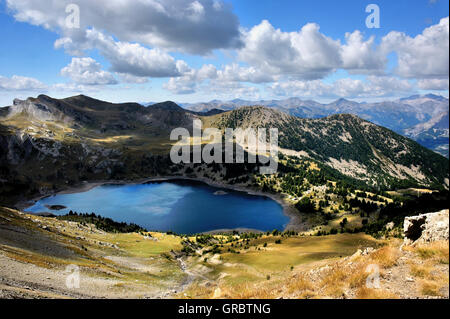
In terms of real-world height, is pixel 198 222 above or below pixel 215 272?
below

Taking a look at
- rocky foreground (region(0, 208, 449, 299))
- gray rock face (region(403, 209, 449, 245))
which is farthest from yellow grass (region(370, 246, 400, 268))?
gray rock face (region(403, 209, 449, 245))

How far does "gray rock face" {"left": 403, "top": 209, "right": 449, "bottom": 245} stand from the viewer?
17.0 m

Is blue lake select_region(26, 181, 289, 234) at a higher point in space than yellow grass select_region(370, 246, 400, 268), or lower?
lower

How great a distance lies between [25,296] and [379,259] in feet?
86.0

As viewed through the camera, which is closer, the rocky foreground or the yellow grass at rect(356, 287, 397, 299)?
the yellow grass at rect(356, 287, 397, 299)

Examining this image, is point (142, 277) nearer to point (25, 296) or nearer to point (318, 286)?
point (25, 296)

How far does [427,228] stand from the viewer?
61.3 feet

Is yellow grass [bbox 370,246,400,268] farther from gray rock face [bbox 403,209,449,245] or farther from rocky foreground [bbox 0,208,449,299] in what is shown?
gray rock face [bbox 403,209,449,245]

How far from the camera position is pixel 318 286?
16.7 metres

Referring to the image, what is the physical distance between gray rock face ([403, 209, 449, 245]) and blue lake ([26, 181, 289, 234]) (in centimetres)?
10735

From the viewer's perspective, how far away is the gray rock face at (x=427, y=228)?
55.8ft

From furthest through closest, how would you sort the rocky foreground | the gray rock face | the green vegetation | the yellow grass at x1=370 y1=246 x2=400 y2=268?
1. the green vegetation
2. the gray rock face
3. the yellow grass at x1=370 y1=246 x2=400 y2=268
4. the rocky foreground

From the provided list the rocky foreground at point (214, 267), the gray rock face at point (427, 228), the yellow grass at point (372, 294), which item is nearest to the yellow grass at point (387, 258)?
the rocky foreground at point (214, 267)

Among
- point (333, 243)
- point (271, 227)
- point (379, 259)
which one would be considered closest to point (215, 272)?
point (333, 243)
